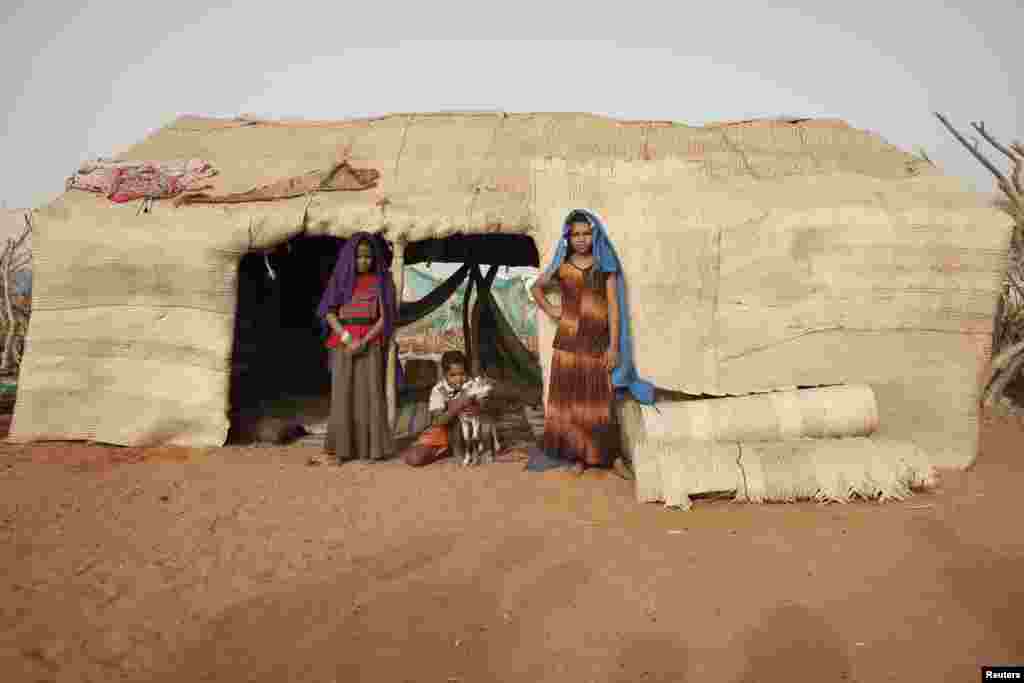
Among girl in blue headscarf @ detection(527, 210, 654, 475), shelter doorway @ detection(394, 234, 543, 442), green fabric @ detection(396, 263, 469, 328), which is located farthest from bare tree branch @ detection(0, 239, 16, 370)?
girl in blue headscarf @ detection(527, 210, 654, 475)

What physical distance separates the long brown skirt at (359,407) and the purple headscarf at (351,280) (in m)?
0.26

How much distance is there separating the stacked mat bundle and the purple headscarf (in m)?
1.99

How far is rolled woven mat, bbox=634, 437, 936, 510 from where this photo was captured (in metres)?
3.80

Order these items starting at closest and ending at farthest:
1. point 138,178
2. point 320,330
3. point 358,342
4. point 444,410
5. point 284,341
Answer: point 358,342 < point 444,410 < point 138,178 < point 284,341 < point 320,330

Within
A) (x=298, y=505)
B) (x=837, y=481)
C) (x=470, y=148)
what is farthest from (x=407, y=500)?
(x=470, y=148)

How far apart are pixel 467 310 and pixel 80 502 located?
14.0 feet

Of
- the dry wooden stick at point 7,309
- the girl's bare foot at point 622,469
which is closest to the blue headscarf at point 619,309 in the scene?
the girl's bare foot at point 622,469

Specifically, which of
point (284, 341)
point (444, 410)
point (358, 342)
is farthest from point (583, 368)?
point (284, 341)

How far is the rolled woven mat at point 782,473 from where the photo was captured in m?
3.80

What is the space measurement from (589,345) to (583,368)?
16 cm

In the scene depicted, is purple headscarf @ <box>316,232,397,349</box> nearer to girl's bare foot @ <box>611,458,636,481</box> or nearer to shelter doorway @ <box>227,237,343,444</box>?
shelter doorway @ <box>227,237,343,444</box>

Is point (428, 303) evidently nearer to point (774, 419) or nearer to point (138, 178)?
point (138, 178)

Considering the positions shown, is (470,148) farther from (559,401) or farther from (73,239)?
(73,239)

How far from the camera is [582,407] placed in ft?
14.4
